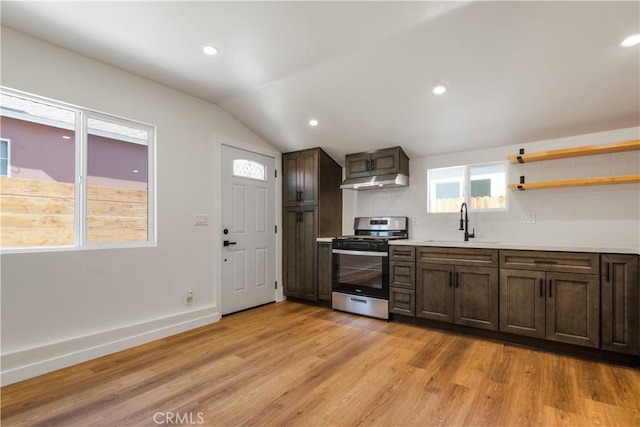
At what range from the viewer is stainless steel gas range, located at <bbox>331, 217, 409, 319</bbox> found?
11.8ft

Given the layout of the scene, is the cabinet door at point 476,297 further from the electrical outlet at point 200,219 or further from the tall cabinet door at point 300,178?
the electrical outlet at point 200,219

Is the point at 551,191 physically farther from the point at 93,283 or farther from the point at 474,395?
the point at 93,283

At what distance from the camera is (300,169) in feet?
14.4

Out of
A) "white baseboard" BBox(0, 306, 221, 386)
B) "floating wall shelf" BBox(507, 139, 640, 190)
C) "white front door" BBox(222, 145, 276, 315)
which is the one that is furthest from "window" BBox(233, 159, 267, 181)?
"floating wall shelf" BBox(507, 139, 640, 190)

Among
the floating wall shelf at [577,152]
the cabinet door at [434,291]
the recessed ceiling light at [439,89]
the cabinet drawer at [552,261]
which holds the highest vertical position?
the recessed ceiling light at [439,89]

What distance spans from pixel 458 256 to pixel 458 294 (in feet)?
1.27

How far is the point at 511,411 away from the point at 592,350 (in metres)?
1.34

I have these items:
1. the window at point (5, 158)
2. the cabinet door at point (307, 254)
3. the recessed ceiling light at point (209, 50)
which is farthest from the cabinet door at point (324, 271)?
the window at point (5, 158)

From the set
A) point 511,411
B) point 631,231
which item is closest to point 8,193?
point 511,411

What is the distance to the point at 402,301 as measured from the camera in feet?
11.4

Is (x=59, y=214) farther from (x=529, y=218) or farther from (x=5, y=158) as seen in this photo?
(x=529, y=218)

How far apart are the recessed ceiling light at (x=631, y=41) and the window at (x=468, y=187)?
149cm

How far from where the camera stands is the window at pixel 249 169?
12.9 ft

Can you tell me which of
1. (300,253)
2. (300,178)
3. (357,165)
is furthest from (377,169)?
(300,253)
